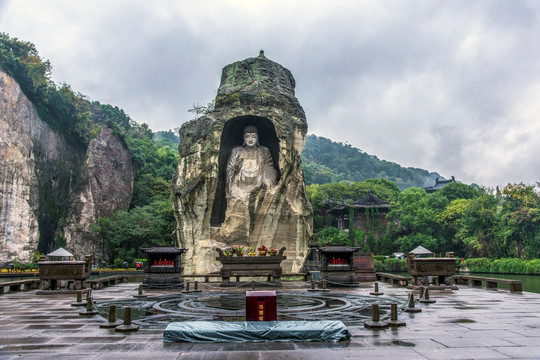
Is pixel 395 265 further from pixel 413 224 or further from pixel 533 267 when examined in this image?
pixel 533 267

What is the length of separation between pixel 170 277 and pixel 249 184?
1046cm

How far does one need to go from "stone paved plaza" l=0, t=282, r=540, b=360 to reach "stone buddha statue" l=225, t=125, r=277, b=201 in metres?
17.8

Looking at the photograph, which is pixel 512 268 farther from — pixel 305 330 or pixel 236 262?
pixel 305 330

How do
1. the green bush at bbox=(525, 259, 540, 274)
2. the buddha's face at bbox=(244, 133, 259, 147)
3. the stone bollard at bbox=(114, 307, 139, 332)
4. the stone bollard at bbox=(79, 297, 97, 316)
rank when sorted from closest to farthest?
the stone bollard at bbox=(114, 307, 139, 332)
the stone bollard at bbox=(79, 297, 97, 316)
the buddha's face at bbox=(244, 133, 259, 147)
the green bush at bbox=(525, 259, 540, 274)

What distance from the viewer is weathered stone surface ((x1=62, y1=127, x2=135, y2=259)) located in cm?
3900

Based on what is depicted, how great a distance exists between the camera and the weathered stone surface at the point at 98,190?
39.0m

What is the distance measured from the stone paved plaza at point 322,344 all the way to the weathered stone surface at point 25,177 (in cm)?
2980

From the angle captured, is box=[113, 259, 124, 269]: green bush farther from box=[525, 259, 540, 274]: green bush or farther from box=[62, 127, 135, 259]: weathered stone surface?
box=[525, 259, 540, 274]: green bush

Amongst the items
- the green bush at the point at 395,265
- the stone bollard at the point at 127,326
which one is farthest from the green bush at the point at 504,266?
the stone bollard at the point at 127,326

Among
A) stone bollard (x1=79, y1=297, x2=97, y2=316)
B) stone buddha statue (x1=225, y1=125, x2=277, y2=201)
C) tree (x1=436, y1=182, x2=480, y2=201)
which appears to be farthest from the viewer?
tree (x1=436, y1=182, x2=480, y2=201)

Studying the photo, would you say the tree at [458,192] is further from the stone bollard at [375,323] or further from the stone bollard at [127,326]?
the stone bollard at [127,326]

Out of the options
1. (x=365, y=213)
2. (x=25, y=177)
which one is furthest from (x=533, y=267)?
(x=25, y=177)

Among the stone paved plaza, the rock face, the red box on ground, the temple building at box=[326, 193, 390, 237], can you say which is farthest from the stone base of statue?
the temple building at box=[326, 193, 390, 237]

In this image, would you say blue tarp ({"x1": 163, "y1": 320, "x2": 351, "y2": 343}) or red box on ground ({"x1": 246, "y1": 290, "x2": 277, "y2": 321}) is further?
red box on ground ({"x1": 246, "y1": 290, "x2": 277, "y2": 321})
